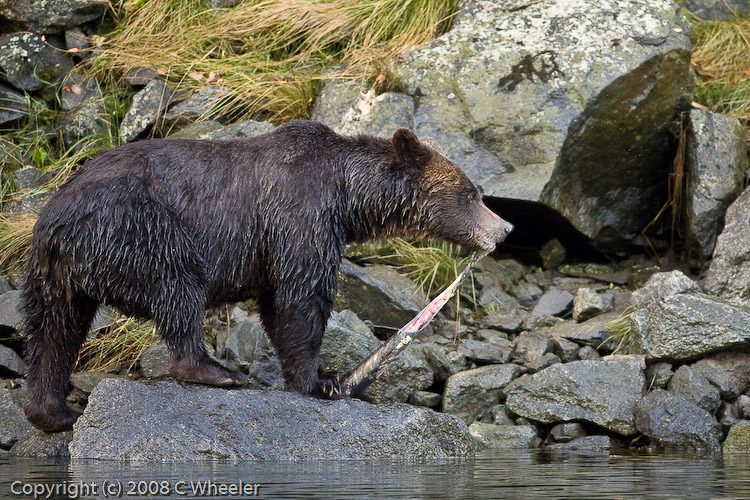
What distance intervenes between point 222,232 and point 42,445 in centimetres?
203

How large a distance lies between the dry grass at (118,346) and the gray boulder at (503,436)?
310 cm

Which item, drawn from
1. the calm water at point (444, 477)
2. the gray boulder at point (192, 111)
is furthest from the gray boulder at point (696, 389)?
the gray boulder at point (192, 111)

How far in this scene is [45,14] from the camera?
12516 mm

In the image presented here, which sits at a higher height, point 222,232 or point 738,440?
point 222,232

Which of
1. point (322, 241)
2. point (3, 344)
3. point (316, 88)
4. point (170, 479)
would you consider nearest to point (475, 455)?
point (322, 241)

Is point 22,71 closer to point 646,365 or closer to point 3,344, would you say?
point 3,344

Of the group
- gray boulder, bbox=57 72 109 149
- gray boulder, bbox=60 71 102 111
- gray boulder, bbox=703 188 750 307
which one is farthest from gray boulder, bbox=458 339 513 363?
gray boulder, bbox=60 71 102 111

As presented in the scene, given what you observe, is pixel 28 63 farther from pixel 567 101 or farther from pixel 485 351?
pixel 485 351

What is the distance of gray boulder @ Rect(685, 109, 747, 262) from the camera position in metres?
10.6

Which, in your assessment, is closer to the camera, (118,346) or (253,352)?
(253,352)

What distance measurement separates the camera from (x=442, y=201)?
813 cm

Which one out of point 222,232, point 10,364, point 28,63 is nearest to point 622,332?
point 222,232

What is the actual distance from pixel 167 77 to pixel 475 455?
670 centimetres

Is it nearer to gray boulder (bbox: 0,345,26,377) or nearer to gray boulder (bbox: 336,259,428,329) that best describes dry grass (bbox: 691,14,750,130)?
gray boulder (bbox: 336,259,428,329)
